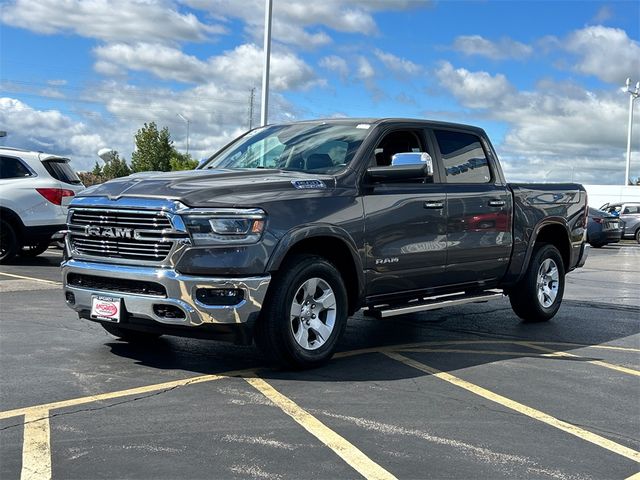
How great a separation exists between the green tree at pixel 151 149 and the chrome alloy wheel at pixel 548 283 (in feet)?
254

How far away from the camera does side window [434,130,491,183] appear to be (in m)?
7.39

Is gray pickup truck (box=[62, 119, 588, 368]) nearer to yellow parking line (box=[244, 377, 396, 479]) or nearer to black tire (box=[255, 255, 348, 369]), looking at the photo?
black tire (box=[255, 255, 348, 369])

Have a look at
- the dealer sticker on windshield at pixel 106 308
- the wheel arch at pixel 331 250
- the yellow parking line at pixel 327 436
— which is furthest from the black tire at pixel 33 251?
the yellow parking line at pixel 327 436

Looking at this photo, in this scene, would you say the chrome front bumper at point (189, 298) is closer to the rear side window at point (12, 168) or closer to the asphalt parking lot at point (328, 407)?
the asphalt parking lot at point (328, 407)

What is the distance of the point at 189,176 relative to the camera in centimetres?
589

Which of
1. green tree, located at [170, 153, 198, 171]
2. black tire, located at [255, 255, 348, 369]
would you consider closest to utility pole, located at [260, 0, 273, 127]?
black tire, located at [255, 255, 348, 369]

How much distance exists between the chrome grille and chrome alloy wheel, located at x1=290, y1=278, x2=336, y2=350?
108 cm

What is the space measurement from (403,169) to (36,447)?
11.5 ft

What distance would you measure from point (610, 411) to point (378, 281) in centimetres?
211

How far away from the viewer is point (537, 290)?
8.55m

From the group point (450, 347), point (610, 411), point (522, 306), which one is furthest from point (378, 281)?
point (522, 306)

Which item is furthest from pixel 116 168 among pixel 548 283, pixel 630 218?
pixel 548 283

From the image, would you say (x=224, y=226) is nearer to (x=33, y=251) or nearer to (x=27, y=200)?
(x=27, y=200)

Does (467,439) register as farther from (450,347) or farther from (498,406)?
(450,347)
